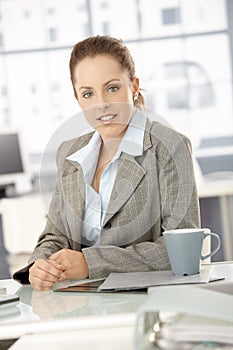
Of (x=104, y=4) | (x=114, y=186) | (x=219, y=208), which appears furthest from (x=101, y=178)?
(x=104, y=4)

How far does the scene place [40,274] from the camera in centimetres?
170

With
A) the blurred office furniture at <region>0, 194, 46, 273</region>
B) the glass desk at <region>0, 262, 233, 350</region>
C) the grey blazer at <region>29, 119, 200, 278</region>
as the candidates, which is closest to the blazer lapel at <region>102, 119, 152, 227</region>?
the grey blazer at <region>29, 119, 200, 278</region>

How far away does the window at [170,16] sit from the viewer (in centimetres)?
755

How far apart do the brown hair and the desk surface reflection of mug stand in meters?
0.44

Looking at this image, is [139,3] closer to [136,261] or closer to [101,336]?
[136,261]

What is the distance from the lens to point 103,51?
6.25ft

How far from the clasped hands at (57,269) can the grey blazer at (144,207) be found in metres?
0.02

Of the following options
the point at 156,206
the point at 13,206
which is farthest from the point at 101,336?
the point at 13,206

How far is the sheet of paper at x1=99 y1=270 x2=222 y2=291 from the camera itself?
153cm

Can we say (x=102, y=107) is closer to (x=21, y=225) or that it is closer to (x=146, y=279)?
(x=146, y=279)

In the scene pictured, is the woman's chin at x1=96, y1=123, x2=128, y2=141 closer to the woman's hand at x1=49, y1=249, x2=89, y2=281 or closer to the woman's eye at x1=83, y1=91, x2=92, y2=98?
the woman's eye at x1=83, y1=91, x2=92, y2=98

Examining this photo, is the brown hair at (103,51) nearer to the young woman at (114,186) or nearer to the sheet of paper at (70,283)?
the young woman at (114,186)

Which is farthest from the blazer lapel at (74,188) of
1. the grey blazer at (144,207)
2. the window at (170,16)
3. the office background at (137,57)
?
the window at (170,16)

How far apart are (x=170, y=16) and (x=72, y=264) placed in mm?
6085
